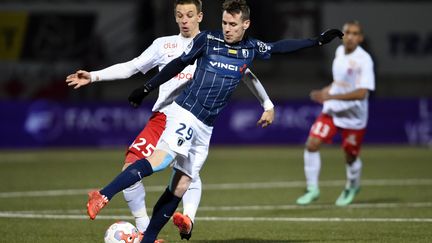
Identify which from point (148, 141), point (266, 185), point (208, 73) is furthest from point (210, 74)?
point (266, 185)

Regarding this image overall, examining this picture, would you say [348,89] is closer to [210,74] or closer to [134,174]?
[210,74]

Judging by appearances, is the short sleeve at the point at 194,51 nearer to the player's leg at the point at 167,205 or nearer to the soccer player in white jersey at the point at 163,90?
the soccer player in white jersey at the point at 163,90

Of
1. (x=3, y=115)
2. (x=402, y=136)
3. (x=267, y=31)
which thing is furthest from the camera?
(x=267, y=31)

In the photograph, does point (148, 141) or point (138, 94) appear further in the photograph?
point (148, 141)

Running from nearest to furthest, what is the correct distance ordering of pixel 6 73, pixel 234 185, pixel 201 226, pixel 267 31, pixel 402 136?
pixel 201 226, pixel 234 185, pixel 402 136, pixel 6 73, pixel 267 31

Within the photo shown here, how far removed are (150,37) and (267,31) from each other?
357 centimetres

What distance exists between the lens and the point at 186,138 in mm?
8148

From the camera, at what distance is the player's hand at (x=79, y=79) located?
8367 mm

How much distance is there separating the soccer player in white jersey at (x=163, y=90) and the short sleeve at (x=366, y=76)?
13.8 ft

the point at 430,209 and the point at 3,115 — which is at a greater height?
the point at 430,209

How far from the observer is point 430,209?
473 inches

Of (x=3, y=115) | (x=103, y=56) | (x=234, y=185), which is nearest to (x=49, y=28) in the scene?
(x=103, y=56)

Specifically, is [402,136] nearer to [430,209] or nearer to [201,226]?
[430,209]

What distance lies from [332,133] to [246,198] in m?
1.66
